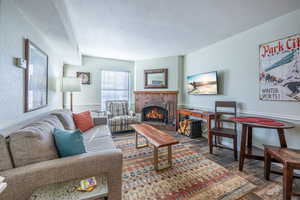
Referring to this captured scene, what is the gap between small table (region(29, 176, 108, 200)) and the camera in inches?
33.0

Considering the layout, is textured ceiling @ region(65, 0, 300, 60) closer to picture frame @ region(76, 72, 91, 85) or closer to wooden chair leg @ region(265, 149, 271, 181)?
picture frame @ region(76, 72, 91, 85)

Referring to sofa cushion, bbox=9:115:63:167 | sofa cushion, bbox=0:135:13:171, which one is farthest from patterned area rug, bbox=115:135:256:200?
sofa cushion, bbox=0:135:13:171

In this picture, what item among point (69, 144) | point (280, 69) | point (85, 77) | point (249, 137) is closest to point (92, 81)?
point (85, 77)

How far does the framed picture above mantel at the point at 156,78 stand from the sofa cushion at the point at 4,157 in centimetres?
377

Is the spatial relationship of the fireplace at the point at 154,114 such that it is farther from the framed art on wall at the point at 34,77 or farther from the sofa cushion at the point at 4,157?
the sofa cushion at the point at 4,157

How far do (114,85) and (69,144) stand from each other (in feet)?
11.9

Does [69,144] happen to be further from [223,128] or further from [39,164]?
[223,128]

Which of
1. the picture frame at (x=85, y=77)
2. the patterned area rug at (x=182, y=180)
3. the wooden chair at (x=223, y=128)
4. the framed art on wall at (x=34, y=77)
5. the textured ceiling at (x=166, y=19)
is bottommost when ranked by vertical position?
the patterned area rug at (x=182, y=180)

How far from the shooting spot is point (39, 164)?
40.9 inches

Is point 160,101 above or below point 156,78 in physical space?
below

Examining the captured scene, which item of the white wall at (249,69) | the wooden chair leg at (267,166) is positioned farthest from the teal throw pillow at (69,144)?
the white wall at (249,69)

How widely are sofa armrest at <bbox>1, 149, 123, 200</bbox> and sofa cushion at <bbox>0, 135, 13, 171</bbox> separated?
48 millimetres

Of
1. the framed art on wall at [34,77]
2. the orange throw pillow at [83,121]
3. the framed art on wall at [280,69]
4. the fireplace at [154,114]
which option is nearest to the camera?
the framed art on wall at [34,77]

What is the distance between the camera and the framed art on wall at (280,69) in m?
1.89
